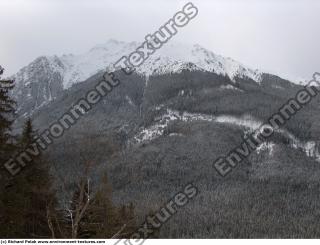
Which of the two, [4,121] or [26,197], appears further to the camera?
[26,197]

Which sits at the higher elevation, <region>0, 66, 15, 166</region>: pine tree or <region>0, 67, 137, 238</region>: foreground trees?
<region>0, 66, 15, 166</region>: pine tree

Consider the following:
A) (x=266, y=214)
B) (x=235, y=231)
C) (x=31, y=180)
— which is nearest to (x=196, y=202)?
(x=266, y=214)

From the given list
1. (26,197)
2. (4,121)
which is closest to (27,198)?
(26,197)

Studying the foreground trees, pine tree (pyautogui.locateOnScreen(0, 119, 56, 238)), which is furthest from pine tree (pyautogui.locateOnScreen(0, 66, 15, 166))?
pine tree (pyautogui.locateOnScreen(0, 119, 56, 238))

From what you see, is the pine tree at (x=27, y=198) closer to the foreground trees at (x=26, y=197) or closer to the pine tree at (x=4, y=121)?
the foreground trees at (x=26, y=197)

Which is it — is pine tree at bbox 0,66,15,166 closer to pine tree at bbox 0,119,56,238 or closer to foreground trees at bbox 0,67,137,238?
foreground trees at bbox 0,67,137,238

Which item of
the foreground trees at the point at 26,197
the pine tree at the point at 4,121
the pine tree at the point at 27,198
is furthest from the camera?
the pine tree at the point at 27,198

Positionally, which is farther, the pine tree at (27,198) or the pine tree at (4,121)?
the pine tree at (27,198)

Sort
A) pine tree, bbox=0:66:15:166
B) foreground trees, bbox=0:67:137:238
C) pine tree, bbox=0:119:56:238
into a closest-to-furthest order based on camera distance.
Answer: foreground trees, bbox=0:67:137:238 < pine tree, bbox=0:66:15:166 < pine tree, bbox=0:119:56:238

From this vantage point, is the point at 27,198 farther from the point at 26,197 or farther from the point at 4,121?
the point at 4,121

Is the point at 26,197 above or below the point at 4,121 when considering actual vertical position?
below

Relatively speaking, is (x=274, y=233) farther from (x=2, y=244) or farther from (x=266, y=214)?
(x=2, y=244)

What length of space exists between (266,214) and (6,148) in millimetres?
170081

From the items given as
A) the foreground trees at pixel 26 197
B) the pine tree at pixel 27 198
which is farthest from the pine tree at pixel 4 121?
the pine tree at pixel 27 198
